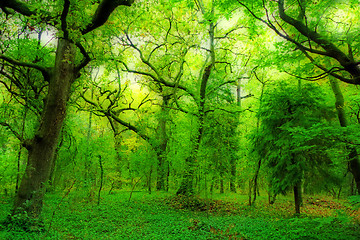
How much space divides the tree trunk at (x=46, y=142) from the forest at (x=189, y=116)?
3cm

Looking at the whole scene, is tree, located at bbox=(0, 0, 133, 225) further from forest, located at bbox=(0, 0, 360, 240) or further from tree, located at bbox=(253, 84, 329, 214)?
tree, located at bbox=(253, 84, 329, 214)

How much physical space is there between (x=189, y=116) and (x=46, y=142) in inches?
249

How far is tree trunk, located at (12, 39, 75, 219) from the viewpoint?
17.1 feet

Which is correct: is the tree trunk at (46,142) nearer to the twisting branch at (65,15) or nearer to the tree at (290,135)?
the twisting branch at (65,15)

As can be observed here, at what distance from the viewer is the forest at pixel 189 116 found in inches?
182

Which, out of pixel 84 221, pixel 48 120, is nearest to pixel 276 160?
pixel 84 221

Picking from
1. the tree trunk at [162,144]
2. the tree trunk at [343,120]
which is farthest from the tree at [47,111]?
the tree trunk at [343,120]

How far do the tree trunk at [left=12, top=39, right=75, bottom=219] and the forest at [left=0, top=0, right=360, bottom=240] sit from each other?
26 millimetres

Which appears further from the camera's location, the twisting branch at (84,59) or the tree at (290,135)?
the tree at (290,135)

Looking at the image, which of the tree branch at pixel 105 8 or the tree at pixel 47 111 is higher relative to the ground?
the tree branch at pixel 105 8

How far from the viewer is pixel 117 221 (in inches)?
286

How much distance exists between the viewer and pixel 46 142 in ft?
18.1

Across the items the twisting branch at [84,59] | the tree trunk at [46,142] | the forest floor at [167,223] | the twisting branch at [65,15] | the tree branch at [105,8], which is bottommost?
the forest floor at [167,223]

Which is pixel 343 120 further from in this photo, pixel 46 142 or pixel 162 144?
pixel 46 142
